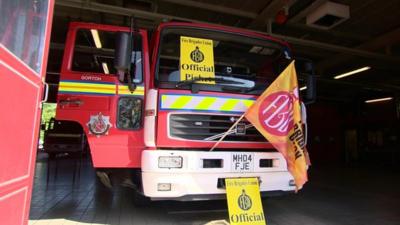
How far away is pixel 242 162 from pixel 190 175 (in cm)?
65

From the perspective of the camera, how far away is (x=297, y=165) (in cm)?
378

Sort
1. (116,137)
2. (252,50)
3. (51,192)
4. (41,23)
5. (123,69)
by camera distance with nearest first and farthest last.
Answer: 1. (41,23)
2. (123,69)
3. (116,137)
4. (252,50)
5. (51,192)

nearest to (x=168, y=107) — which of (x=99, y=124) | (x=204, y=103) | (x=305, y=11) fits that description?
(x=204, y=103)

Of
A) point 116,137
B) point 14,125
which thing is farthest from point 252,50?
point 14,125

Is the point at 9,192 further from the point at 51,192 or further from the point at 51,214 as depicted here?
the point at 51,192

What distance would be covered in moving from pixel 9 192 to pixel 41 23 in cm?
103

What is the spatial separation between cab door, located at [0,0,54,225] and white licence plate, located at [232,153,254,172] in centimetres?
227

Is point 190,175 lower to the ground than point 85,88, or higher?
lower

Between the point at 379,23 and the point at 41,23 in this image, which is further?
the point at 379,23

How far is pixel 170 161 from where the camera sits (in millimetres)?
3582

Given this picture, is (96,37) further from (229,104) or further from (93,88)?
(229,104)

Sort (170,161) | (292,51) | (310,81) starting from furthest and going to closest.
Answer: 1. (292,51)
2. (310,81)
3. (170,161)

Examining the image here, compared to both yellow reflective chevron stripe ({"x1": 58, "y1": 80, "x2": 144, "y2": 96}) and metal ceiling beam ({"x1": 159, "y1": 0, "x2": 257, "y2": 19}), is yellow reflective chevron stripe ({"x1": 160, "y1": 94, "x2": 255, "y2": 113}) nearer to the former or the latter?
yellow reflective chevron stripe ({"x1": 58, "y1": 80, "x2": 144, "y2": 96})

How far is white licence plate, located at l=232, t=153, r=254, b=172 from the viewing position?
3.79 metres
